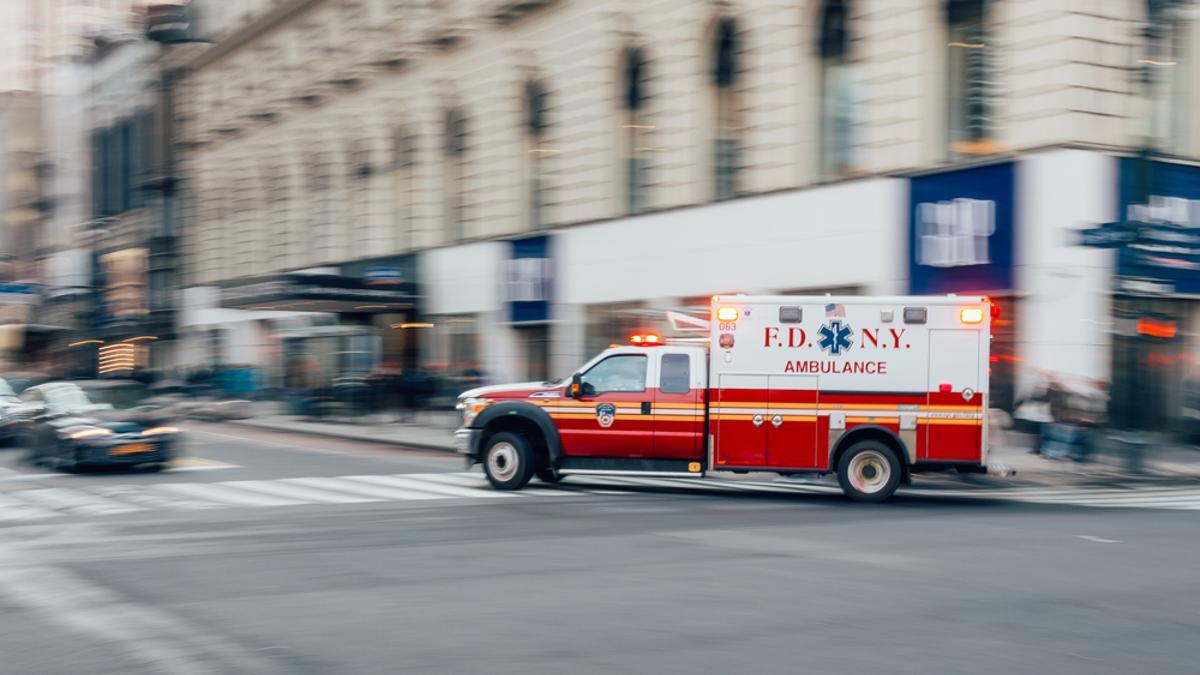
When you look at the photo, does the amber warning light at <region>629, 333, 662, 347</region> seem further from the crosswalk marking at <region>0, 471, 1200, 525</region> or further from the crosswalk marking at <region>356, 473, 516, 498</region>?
the crosswalk marking at <region>356, 473, 516, 498</region>

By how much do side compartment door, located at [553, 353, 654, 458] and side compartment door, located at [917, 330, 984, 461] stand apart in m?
3.39

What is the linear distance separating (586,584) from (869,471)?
7527 mm

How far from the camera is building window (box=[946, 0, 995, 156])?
2350 cm

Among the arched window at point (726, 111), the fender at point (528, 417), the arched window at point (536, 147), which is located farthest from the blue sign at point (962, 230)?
the arched window at point (536, 147)

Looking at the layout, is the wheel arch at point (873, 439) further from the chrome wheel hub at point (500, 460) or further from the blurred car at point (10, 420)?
the blurred car at point (10, 420)

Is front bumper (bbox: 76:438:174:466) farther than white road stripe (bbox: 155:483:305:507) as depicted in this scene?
Yes

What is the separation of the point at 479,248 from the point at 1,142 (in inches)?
2935

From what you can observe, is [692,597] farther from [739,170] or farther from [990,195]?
[739,170]

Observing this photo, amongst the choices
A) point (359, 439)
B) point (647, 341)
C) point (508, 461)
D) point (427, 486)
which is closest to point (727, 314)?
point (647, 341)

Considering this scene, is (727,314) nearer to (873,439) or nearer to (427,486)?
(873,439)

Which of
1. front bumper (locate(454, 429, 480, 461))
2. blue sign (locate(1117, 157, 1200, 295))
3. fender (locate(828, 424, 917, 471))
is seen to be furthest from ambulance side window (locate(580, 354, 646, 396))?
blue sign (locate(1117, 157, 1200, 295))

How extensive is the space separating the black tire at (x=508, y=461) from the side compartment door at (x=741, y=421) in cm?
245

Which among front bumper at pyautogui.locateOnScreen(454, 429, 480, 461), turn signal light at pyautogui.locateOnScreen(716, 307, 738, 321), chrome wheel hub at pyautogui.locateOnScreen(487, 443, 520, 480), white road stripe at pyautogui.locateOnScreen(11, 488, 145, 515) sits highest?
turn signal light at pyautogui.locateOnScreen(716, 307, 738, 321)

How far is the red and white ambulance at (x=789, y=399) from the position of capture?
53.6ft
